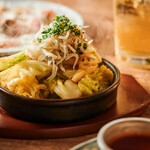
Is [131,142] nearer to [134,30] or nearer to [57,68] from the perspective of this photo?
[57,68]

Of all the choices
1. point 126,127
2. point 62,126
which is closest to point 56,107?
point 62,126

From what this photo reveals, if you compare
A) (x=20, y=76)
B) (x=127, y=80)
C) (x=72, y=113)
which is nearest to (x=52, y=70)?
(x=20, y=76)

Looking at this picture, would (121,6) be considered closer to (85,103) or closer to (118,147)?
(85,103)

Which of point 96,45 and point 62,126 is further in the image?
point 96,45

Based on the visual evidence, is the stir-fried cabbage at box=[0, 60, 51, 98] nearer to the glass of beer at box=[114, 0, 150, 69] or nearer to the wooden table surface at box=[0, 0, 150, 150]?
the wooden table surface at box=[0, 0, 150, 150]

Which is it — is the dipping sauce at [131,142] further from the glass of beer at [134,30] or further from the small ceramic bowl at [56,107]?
the glass of beer at [134,30]

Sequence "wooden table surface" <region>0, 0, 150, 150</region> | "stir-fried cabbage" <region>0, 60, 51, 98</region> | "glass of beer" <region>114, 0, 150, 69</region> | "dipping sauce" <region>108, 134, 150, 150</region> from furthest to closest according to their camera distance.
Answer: "glass of beer" <region>114, 0, 150, 69</region> → "stir-fried cabbage" <region>0, 60, 51, 98</region> → "wooden table surface" <region>0, 0, 150, 150</region> → "dipping sauce" <region>108, 134, 150, 150</region>

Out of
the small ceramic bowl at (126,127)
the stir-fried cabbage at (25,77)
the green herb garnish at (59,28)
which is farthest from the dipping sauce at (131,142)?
the green herb garnish at (59,28)

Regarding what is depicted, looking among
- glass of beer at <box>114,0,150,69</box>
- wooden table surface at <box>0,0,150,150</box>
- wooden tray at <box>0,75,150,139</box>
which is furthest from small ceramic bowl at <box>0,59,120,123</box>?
glass of beer at <box>114,0,150,69</box>
